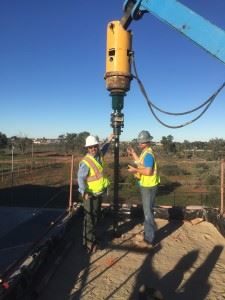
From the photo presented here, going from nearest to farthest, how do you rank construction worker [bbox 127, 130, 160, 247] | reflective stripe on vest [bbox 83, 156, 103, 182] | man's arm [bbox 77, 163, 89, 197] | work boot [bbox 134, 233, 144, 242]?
man's arm [bbox 77, 163, 89, 197], reflective stripe on vest [bbox 83, 156, 103, 182], construction worker [bbox 127, 130, 160, 247], work boot [bbox 134, 233, 144, 242]

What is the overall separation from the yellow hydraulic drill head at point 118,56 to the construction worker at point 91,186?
38.1 inches

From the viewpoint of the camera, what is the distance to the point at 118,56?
20.5 ft

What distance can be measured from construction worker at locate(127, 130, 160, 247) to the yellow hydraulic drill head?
0.90 meters

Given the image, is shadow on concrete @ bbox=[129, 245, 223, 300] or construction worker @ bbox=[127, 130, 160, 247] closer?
shadow on concrete @ bbox=[129, 245, 223, 300]

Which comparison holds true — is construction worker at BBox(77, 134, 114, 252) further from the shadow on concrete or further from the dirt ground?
the shadow on concrete

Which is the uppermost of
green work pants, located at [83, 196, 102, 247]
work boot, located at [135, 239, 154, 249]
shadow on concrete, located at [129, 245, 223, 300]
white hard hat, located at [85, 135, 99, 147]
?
white hard hat, located at [85, 135, 99, 147]

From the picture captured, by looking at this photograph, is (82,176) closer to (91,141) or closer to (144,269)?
(91,141)

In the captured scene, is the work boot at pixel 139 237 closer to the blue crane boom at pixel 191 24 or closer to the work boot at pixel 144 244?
Result: the work boot at pixel 144 244

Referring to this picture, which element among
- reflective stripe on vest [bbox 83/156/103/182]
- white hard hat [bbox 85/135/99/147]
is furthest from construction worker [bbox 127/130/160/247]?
white hard hat [bbox 85/135/99/147]

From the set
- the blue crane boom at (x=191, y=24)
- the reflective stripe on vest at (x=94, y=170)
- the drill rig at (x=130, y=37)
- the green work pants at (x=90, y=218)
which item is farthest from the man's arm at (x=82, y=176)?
the blue crane boom at (x=191, y=24)

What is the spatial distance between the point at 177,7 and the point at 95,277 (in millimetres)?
3531

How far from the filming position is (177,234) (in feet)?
23.2

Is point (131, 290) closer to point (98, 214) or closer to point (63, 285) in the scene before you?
point (63, 285)

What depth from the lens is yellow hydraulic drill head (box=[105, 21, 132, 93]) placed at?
20.4 ft
